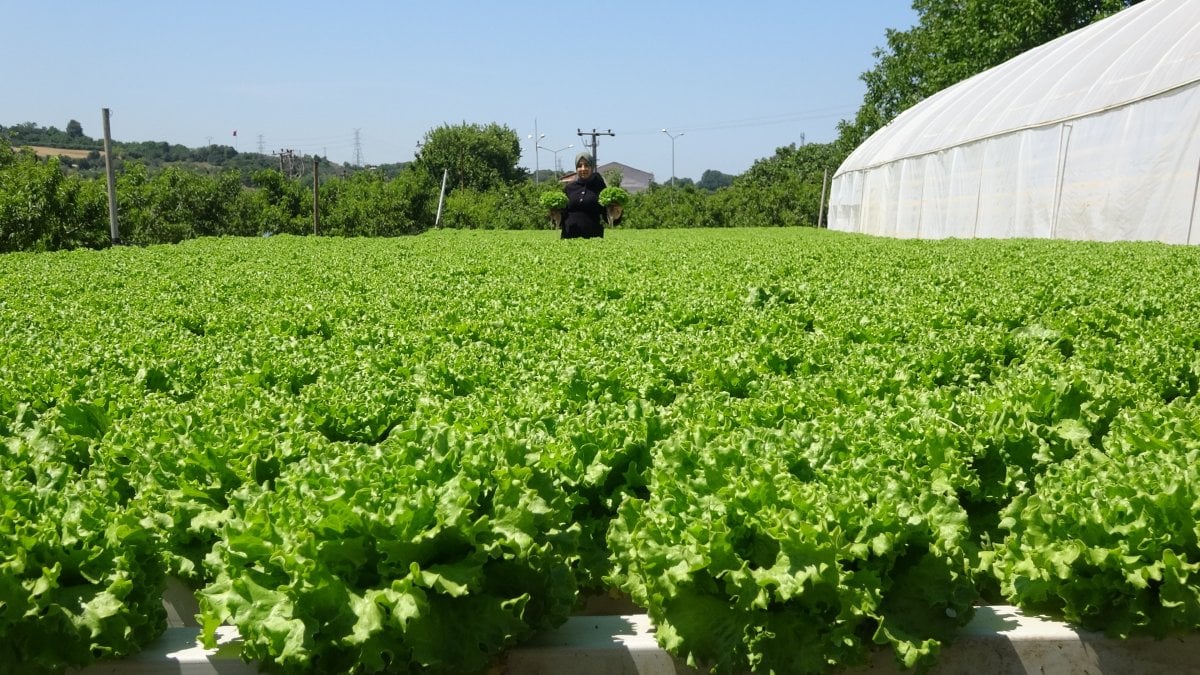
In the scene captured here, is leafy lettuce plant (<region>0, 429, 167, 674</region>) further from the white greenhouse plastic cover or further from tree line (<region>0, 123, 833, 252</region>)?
tree line (<region>0, 123, 833, 252</region>)

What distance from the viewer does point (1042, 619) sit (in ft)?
12.4

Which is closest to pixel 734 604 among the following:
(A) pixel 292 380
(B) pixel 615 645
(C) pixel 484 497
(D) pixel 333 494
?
(B) pixel 615 645

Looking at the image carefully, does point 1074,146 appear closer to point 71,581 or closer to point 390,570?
point 390,570

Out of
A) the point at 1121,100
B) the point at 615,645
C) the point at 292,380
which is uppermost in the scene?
the point at 1121,100

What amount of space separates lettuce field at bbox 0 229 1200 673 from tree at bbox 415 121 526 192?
3412 inches

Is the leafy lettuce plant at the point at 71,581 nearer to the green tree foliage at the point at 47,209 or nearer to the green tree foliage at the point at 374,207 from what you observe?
the green tree foliage at the point at 47,209

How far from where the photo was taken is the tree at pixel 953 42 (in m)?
48.0

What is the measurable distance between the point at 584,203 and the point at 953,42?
35397 millimetres

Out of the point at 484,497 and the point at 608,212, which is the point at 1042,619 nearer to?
the point at 484,497

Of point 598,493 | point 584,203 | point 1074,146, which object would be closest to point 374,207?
point 584,203

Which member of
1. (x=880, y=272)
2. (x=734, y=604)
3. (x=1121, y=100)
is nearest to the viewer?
(x=734, y=604)

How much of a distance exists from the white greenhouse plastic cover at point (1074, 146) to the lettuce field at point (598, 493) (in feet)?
Result: 48.5

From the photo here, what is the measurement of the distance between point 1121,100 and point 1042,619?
70.6 ft

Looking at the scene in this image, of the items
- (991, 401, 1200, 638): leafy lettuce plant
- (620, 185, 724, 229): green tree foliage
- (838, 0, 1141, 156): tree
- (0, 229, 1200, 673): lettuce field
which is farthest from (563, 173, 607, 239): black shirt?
(620, 185, 724, 229): green tree foliage
